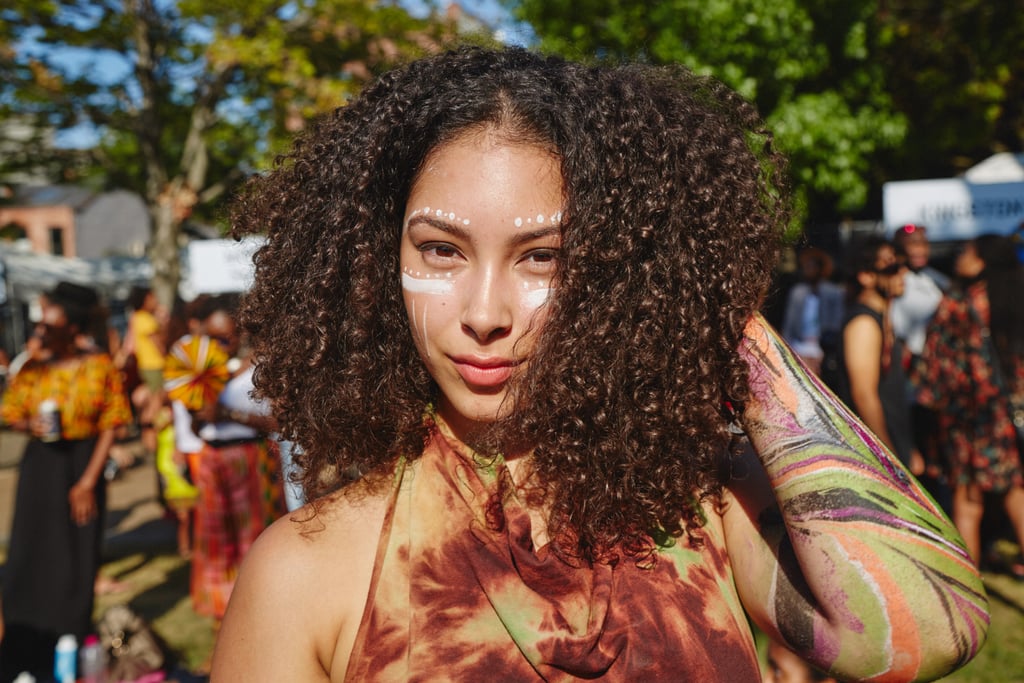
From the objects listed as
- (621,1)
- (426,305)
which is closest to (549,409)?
(426,305)

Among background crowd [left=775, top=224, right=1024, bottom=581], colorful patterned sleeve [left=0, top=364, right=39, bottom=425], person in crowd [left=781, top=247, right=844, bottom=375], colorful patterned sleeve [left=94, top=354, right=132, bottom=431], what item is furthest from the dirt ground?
person in crowd [left=781, top=247, right=844, bottom=375]

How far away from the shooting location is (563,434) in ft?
4.49

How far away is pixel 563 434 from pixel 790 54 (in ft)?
33.8

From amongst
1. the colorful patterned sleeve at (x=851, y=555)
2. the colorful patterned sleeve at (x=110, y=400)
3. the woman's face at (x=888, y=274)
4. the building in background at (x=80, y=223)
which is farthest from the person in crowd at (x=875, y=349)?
the building in background at (x=80, y=223)

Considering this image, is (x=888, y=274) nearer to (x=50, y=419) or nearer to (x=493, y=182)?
(x=493, y=182)

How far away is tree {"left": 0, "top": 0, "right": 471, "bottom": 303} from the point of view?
11477 millimetres

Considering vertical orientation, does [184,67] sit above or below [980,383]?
above

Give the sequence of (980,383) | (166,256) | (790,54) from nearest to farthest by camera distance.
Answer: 1. (980,383)
2. (790,54)
3. (166,256)

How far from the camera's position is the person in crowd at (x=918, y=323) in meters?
5.17

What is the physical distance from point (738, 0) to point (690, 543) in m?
9.56

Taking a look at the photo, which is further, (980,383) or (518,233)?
(980,383)

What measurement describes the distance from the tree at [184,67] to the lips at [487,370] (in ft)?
33.8

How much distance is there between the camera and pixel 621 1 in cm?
1063

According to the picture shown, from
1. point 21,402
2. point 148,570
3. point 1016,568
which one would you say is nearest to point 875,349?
point 1016,568
